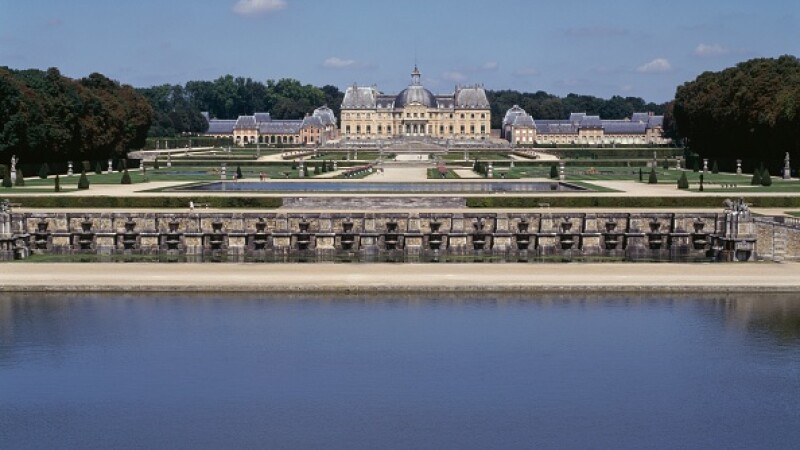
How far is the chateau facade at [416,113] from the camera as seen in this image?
157250mm

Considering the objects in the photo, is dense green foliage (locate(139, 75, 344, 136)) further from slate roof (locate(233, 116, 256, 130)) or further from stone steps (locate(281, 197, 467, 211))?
stone steps (locate(281, 197, 467, 211))

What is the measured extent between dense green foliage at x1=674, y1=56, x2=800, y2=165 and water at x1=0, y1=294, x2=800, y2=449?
3440 centimetres

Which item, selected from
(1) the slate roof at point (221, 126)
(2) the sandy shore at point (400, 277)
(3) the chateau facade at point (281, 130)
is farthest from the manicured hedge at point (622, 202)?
(1) the slate roof at point (221, 126)

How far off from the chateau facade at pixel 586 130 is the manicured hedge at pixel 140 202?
117 meters

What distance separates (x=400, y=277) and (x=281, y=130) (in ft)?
433

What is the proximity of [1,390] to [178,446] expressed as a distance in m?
3.88

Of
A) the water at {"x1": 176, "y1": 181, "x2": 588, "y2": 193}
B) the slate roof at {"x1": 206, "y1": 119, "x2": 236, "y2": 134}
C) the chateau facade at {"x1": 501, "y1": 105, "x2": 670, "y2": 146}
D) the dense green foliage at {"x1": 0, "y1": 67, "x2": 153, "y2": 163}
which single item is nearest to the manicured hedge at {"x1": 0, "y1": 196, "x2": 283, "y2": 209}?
the water at {"x1": 176, "y1": 181, "x2": 588, "y2": 193}

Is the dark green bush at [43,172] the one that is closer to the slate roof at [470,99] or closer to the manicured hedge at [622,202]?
the manicured hedge at [622,202]

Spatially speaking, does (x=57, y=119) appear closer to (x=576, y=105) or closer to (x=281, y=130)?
(x=281, y=130)

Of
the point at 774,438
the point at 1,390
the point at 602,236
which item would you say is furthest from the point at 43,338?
the point at 602,236

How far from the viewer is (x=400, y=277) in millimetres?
26625

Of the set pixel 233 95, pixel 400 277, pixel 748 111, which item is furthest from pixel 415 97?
pixel 400 277

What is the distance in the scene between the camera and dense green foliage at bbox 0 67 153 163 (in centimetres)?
Answer: 5541

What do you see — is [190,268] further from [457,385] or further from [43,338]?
[457,385]
